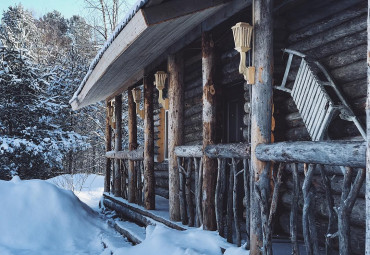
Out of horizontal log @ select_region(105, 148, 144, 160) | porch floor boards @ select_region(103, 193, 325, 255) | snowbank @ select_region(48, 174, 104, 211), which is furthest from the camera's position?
snowbank @ select_region(48, 174, 104, 211)

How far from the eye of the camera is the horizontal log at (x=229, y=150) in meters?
3.96

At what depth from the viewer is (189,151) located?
16.9 feet

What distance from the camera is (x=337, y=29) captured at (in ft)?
14.9

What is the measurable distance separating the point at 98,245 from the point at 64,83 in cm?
1515

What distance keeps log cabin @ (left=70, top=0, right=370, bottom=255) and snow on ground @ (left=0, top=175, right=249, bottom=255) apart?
63 cm

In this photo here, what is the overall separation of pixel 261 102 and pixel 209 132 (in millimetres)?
1195

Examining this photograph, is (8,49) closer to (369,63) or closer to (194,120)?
(194,120)

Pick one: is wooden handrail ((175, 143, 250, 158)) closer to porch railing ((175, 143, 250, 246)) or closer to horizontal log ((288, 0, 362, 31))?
porch railing ((175, 143, 250, 246))

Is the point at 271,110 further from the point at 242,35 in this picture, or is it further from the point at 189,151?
the point at 189,151

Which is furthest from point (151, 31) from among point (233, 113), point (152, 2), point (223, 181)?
point (233, 113)

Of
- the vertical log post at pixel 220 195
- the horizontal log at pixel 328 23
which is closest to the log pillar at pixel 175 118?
the vertical log post at pixel 220 195

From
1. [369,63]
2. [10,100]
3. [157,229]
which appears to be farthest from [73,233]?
[10,100]

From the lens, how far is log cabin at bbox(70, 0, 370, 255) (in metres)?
3.21

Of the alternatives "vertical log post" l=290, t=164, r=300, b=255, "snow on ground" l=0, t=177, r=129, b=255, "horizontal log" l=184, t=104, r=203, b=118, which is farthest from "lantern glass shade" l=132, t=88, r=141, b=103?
"vertical log post" l=290, t=164, r=300, b=255
